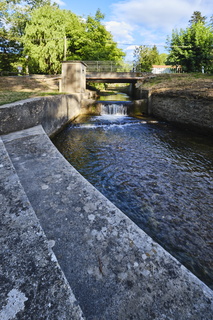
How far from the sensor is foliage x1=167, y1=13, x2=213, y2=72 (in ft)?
69.6

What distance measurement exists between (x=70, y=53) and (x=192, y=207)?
30.9 meters

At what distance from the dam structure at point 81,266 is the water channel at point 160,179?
3.75ft

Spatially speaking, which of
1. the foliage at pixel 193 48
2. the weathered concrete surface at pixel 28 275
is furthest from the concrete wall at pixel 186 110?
the foliage at pixel 193 48

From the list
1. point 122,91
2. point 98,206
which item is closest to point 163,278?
point 98,206

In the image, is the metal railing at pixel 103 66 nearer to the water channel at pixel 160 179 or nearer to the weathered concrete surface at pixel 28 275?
the water channel at pixel 160 179

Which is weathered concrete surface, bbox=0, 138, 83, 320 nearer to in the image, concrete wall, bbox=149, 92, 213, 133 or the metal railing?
concrete wall, bbox=149, 92, 213, 133

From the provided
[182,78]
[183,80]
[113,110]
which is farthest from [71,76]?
[182,78]

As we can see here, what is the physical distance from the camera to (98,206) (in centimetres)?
186

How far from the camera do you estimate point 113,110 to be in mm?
14742

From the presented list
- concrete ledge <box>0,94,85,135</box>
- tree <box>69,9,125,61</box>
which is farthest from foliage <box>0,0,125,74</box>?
concrete ledge <box>0,94,85,135</box>

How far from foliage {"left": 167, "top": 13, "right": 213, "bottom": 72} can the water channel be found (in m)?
18.7

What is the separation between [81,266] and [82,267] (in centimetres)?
1

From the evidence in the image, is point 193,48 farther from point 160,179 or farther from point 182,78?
point 160,179

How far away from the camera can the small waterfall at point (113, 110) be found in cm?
1457
